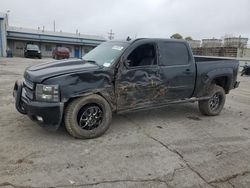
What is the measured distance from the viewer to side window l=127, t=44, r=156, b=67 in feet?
16.7

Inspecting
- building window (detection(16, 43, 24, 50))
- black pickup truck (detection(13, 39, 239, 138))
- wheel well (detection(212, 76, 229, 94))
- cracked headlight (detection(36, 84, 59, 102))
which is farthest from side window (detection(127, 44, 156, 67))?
building window (detection(16, 43, 24, 50))

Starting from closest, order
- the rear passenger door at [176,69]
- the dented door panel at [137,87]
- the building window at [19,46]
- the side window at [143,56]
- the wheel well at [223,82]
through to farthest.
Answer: the dented door panel at [137,87], the side window at [143,56], the rear passenger door at [176,69], the wheel well at [223,82], the building window at [19,46]

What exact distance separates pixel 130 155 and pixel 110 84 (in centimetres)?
140

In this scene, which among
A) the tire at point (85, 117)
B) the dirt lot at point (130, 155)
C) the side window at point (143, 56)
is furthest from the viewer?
the side window at point (143, 56)

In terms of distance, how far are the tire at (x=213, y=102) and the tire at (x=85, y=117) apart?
9.58ft

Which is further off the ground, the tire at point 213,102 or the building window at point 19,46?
the building window at point 19,46

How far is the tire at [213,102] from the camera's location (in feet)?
21.4

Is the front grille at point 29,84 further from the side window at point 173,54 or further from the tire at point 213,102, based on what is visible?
→ the tire at point 213,102

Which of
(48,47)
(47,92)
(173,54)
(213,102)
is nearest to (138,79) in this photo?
(173,54)

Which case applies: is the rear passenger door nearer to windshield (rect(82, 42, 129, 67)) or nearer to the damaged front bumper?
windshield (rect(82, 42, 129, 67))

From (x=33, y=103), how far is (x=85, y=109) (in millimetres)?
895

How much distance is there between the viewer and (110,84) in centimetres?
474

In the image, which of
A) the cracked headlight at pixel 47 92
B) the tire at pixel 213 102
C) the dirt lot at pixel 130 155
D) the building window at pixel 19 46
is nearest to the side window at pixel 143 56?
the dirt lot at pixel 130 155

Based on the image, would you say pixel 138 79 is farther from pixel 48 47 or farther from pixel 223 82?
pixel 48 47
